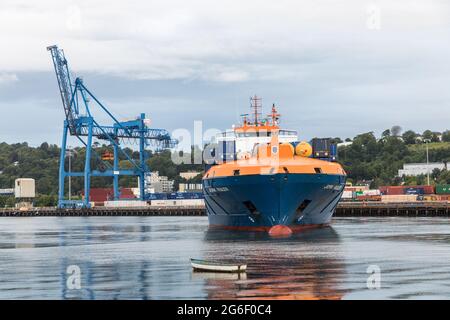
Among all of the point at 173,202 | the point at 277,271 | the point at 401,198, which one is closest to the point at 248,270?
the point at 277,271

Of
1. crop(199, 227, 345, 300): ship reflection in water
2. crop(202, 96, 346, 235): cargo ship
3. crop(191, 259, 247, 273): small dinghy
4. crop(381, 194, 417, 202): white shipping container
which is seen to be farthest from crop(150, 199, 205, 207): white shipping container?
crop(191, 259, 247, 273): small dinghy

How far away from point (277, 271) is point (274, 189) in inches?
988

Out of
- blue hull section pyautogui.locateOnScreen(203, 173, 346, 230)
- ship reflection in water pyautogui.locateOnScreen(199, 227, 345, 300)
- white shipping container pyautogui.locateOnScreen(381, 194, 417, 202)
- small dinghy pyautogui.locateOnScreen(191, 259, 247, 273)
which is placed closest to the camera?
ship reflection in water pyautogui.locateOnScreen(199, 227, 345, 300)

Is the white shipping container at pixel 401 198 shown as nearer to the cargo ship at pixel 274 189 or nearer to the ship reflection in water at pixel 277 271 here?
the cargo ship at pixel 274 189

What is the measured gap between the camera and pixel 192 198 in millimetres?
198750

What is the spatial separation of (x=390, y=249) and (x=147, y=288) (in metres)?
25.0

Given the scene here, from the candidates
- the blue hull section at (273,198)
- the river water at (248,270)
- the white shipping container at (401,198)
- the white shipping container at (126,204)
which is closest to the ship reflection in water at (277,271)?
the river water at (248,270)

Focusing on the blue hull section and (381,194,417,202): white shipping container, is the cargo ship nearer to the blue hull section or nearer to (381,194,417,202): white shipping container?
the blue hull section

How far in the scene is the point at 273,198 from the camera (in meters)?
69.6

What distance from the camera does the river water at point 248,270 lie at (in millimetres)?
37281

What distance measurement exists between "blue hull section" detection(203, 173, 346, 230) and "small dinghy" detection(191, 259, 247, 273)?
24.2 metres

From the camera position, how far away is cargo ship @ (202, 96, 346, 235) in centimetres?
6975
